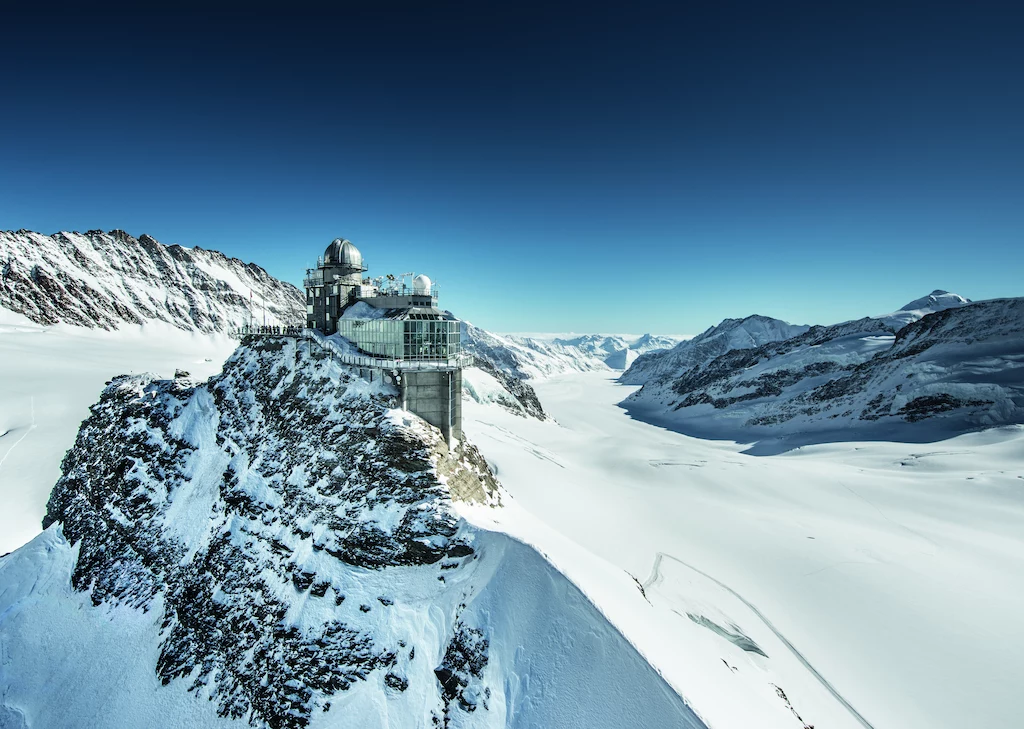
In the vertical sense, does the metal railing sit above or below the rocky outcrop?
above

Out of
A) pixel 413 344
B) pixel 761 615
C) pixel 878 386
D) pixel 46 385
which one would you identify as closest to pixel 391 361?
pixel 413 344

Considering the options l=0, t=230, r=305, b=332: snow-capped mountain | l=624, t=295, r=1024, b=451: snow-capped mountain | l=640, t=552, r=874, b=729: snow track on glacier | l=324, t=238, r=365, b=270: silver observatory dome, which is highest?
l=0, t=230, r=305, b=332: snow-capped mountain

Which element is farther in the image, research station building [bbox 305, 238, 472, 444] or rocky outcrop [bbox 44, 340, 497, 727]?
research station building [bbox 305, 238, 472, 444]

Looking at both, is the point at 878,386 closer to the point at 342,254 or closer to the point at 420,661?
the point at 342,254

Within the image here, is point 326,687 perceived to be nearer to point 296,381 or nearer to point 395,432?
point 395,432

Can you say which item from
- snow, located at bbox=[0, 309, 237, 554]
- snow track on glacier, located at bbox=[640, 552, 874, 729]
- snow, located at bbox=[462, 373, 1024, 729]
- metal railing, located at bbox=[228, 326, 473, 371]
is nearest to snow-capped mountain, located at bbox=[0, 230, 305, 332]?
snow, located at bbox=[0, 309, 237, 554]

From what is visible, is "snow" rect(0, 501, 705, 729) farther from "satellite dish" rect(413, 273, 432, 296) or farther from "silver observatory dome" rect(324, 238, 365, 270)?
"silver observatory dome" rect(324, 238, 365, 270)

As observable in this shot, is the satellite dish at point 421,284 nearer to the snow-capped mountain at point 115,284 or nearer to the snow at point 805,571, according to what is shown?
the snow at point 805,571

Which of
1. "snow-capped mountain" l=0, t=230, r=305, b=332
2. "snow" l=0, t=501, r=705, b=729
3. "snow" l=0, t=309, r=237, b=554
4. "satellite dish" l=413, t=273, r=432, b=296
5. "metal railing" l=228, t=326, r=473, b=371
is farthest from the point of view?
"snow-capped mountain" l=0, t=230, r=305, b=332
